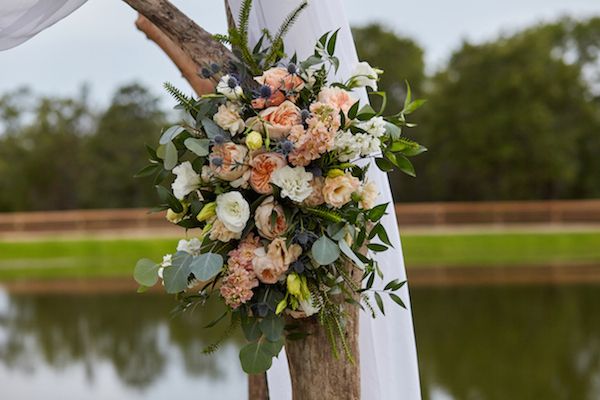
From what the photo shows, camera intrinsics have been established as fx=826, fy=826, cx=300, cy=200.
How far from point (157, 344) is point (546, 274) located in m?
5.59

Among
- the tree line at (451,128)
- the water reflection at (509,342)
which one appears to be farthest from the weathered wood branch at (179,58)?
the tree line at (451,128)

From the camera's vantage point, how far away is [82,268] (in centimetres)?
1272

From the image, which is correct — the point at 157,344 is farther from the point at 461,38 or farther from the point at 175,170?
the point at 461,38

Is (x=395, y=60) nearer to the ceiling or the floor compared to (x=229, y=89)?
nearer to the ceiling

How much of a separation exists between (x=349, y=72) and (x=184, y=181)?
1.90ft

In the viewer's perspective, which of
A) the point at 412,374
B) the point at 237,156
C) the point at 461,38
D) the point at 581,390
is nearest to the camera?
the point at 237,156

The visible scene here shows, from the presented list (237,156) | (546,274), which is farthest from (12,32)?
(546,274)

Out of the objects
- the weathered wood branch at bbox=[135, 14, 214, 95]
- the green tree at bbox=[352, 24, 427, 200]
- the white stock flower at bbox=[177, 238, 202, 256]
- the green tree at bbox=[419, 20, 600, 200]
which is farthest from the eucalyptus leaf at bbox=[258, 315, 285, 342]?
the green tree at bbox=[352, 24, 427, 200]

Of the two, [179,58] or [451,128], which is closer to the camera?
[179,58]

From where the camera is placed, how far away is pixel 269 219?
1743 millimetres

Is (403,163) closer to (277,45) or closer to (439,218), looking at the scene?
(277,45)

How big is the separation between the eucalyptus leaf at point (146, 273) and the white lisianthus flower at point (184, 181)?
17 centimetres

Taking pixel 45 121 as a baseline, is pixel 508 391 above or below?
below

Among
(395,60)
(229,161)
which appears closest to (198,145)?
(229,161)
